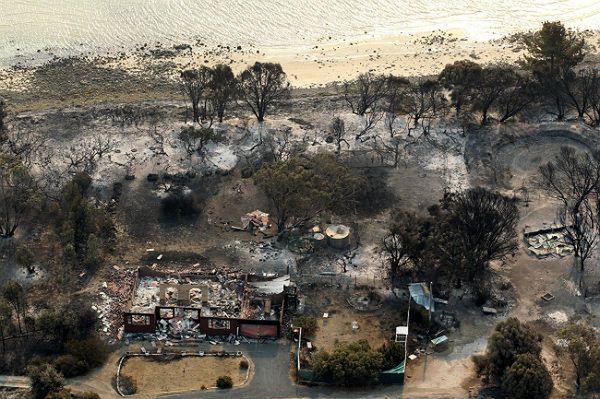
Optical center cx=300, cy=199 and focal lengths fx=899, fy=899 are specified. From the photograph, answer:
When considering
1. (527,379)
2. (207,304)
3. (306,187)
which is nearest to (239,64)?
(306,187)

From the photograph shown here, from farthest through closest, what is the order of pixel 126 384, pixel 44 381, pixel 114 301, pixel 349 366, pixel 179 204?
pixel 179 204
pixel 114 301
pixel 126 384
pixel 349 366
pixel 44 381

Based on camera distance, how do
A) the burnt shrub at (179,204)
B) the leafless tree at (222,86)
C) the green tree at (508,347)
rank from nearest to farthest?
the green tree at (508,347) < the burnt shrub at (179,204) < the leafless tree at (222,86)

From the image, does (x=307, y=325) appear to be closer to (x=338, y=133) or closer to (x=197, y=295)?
(x=197, y=295)

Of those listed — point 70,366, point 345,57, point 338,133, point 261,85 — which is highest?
point 345,57

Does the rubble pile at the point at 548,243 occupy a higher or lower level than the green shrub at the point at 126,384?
higher

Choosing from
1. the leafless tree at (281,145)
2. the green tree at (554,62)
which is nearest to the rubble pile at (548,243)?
the green tree at (554,62)

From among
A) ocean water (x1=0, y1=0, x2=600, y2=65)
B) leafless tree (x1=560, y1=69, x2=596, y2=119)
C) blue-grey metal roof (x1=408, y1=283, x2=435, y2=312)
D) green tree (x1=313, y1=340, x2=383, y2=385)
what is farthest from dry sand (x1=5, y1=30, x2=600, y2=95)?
green tree (x1=313, y1=340, x2=383, y2=385)

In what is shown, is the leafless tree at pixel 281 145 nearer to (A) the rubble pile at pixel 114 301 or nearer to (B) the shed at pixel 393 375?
(A) the rubble pile at pixel 114 301
